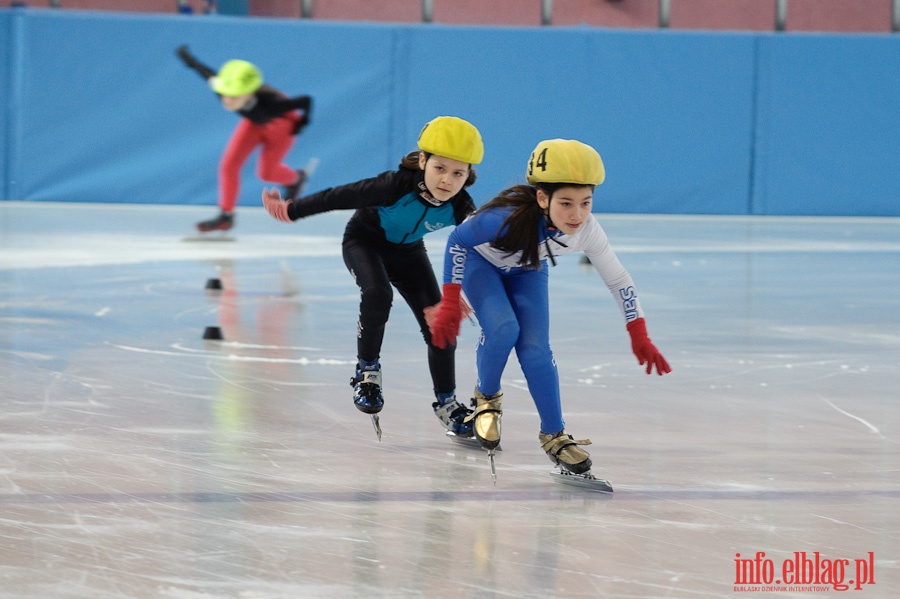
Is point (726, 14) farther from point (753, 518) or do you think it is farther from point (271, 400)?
point (753, 518)

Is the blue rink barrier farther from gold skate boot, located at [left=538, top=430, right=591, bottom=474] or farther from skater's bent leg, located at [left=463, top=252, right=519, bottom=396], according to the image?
gold skate boot, located at [left=538, top=430, right=591, bottom=474]

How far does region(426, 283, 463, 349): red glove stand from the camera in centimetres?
389

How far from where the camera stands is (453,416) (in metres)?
Answer: 4.42

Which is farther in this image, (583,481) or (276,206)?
(276,206)

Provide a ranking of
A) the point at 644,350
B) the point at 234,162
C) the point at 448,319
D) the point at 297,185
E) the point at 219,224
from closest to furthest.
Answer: the point at 644,350 → the point at 448,319 → the point at 219,224 → the point at 234,162 → the point at 297,185

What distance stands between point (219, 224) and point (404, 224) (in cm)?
717

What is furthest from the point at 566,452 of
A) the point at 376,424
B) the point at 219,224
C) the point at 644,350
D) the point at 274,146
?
the point at 274,146

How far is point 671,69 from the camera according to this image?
48.5 feet

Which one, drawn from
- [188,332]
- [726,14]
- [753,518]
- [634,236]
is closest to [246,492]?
[753,518]

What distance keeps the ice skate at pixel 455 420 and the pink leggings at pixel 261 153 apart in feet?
24.1

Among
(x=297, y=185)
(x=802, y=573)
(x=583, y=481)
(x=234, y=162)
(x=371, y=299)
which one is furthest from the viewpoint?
(x=297, y=185)

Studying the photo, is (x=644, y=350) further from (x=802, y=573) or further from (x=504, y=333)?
(x=802, y=573)

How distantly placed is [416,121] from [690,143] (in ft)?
9.92

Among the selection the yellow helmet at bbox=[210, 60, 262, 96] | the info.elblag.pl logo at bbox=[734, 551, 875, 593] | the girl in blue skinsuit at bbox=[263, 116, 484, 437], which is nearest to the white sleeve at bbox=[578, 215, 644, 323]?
the girl in blue skinsuit at bbox=[263, 116, 484, 437]
